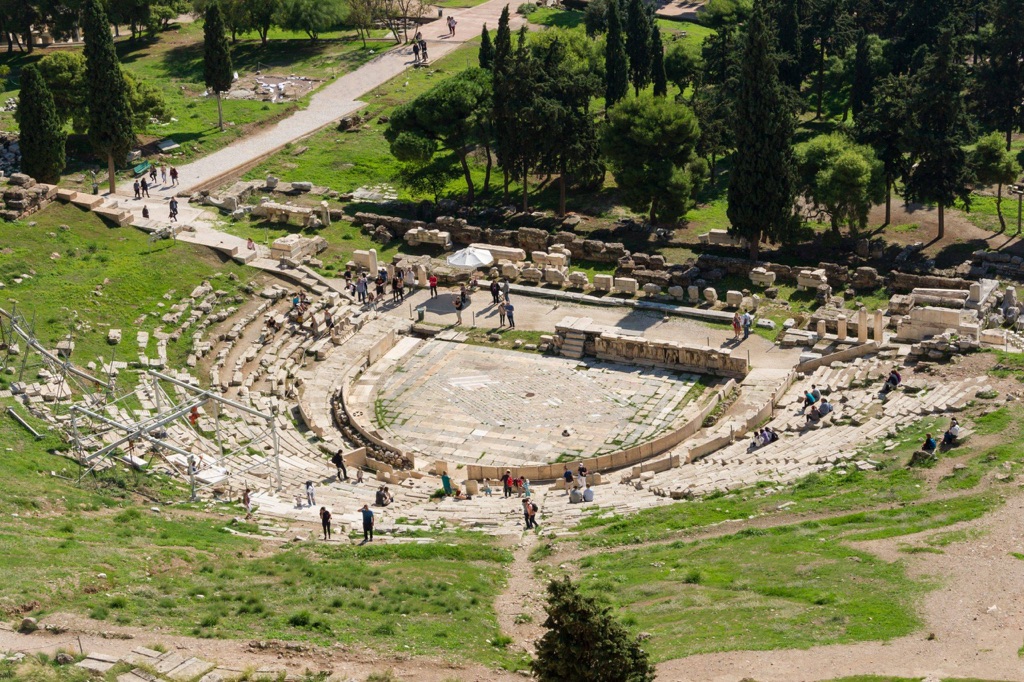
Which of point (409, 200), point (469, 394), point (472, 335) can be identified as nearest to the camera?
point (469, 394)

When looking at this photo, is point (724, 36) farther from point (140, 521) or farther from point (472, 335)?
point (140, 521)

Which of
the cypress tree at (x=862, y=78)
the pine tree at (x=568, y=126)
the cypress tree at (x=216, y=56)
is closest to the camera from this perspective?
the pine tree at (x=568, y=126)

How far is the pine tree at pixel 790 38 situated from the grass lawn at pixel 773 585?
56.1 m

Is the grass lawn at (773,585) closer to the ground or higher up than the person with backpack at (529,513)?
higher up

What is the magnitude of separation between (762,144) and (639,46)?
29.3 m

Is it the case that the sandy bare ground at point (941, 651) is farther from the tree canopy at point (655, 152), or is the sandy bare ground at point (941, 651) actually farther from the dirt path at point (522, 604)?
the tree canopy at point (655, 152)

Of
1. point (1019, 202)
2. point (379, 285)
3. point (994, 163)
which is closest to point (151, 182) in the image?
point (379, 285)

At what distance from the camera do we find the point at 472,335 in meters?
71.9

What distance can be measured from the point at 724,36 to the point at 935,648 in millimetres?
67135

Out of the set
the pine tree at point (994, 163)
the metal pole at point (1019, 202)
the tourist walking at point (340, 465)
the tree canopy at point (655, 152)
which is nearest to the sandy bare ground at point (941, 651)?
the tourist walking at point (340, 465)

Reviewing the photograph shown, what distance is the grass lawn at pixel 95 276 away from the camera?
6631 centimetres

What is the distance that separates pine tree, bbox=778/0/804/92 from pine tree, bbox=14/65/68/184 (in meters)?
47.1

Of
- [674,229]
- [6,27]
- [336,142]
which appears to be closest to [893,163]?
[674,229]

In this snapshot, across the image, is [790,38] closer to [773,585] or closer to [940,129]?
[940,129]
